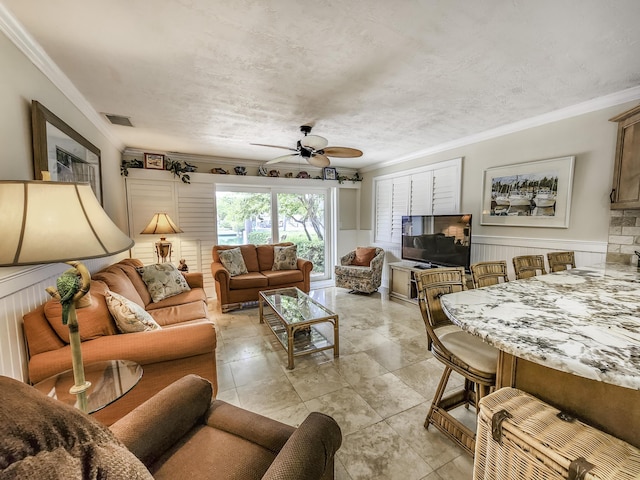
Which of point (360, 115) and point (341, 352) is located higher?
point (360, 115)

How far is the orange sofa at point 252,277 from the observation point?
3.84 m

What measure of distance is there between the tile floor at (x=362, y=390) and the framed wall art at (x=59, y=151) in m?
1.91

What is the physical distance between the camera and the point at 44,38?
1632 millimetres

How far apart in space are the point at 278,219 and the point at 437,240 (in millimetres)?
2868

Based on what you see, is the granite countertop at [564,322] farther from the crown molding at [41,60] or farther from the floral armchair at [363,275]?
the floral armchair at [363,275]

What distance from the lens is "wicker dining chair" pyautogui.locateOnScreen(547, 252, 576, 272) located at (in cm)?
246

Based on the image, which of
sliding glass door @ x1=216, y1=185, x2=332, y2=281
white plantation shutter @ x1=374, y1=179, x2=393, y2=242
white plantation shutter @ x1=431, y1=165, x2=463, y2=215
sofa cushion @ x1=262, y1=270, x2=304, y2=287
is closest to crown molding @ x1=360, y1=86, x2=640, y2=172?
white plantation shutter @ x1=431, y1=165, x2=463, y2=215

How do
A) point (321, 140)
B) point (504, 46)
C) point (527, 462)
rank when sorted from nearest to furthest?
1. point (527, 462)
2. point (504, 46)
3. point (321, 140)

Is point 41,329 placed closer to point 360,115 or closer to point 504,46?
point 360,115

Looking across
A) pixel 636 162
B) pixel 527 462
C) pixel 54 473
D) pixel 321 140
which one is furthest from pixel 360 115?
pixel 54 473

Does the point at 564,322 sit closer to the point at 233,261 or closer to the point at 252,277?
the point at 252,277

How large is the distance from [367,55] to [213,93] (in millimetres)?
1365

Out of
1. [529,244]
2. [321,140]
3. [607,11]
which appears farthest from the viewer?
[529,244]

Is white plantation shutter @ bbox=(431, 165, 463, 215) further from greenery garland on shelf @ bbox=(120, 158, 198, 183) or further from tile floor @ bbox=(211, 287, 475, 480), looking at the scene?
greenery garland on shelf @ bbox=(120, 158, 198, 183)
